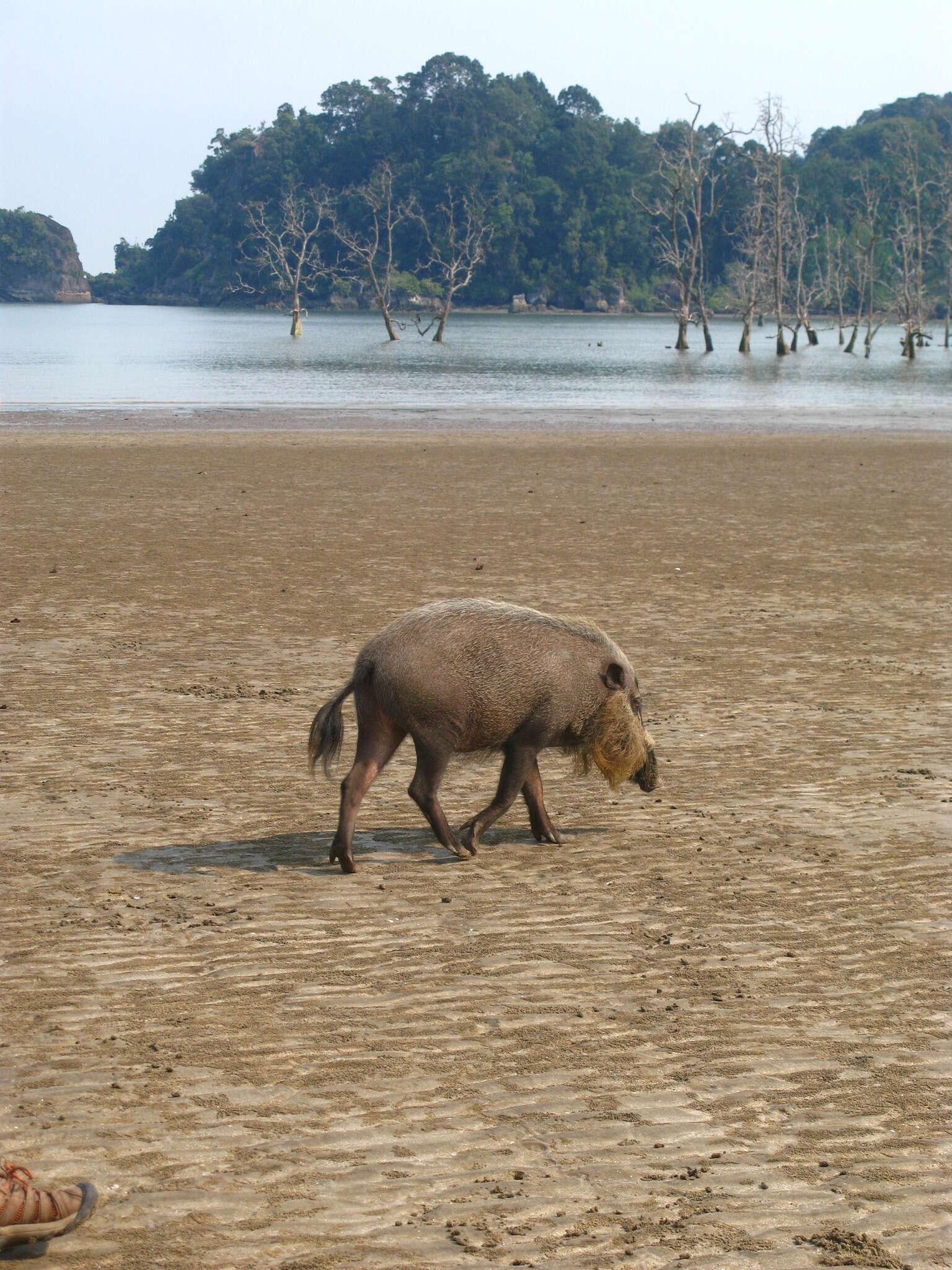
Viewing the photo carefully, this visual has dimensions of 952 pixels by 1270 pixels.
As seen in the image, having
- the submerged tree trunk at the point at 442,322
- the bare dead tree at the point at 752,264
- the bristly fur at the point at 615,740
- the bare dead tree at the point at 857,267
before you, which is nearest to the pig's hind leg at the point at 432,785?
the bristly fur at the point at 615,740

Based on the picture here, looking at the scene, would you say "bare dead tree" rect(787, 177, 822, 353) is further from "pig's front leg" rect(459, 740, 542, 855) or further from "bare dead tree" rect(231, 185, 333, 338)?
"pig's front leg" rect(459, 740, 542, 855)

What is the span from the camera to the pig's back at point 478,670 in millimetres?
6441

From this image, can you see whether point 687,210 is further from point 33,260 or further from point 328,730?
point 328,730

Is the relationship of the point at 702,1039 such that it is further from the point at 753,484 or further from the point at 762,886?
the point at 753,484

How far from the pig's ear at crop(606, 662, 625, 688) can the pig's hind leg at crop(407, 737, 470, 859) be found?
844 mm

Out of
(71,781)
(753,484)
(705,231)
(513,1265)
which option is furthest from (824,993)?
(705,231)

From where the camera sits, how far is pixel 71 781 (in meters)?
7.58

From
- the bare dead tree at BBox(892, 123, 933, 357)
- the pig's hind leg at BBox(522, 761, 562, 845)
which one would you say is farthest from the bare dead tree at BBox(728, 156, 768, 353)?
the pig's hind leg at BBox(522, 761, 562, 845)

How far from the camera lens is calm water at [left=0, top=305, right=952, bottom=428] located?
140 feet

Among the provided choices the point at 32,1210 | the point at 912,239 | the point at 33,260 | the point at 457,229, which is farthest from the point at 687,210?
the point at 32,1210

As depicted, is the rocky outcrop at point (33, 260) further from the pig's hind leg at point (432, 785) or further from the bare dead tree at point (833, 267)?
the pig's hind leg at point (432, 785)

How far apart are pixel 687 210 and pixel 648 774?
451 ft

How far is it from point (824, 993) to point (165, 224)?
19134 centimetres

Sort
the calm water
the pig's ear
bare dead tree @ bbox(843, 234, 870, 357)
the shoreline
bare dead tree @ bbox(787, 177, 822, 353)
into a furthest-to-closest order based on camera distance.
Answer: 1. bare dead tree @ bbox(843, 234, 870, 357)
2. bare dead tree @ bbox(787, 177, 822, 353)
3. the calm water
4. the shoreline
5. the pig's ear
